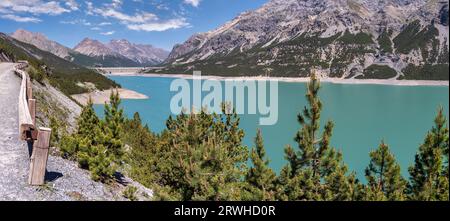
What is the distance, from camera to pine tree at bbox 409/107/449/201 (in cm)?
2038

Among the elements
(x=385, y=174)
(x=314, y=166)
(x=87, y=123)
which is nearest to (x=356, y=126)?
(x=385, y=174)

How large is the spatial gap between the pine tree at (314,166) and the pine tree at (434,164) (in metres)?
4.30

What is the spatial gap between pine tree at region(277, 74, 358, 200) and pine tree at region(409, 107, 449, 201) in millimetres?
4297

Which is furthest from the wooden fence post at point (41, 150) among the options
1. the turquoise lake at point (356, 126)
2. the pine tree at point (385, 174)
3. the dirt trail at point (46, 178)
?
the turquoise lake at point (356, 126)

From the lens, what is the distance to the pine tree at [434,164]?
20381mm

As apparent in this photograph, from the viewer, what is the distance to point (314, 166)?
814 inches

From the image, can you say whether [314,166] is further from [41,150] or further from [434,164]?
[41,150]

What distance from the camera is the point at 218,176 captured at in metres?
17.3

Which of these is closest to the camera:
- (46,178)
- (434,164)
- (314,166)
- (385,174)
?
(46,178)

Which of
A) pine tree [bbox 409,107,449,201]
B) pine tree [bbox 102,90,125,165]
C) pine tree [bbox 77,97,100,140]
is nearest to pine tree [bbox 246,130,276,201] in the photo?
pine tree [bbox 102,90,125,165]

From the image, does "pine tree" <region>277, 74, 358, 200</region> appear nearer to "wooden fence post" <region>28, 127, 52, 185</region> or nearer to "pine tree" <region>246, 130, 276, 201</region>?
"pine tree" <region>246, 130, 276, 201</region>

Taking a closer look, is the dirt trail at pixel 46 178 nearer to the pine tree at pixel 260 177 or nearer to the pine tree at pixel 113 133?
the pine tree at pixel 113 133

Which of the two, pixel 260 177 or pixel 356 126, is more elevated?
pixel 260 177

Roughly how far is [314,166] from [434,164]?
6.89 meters
